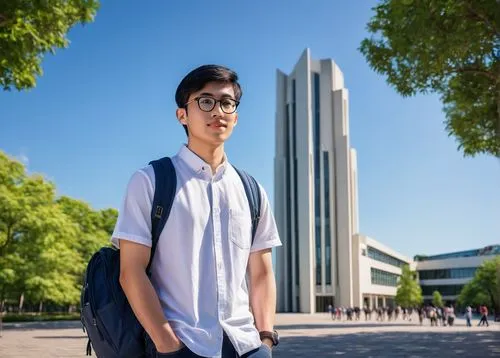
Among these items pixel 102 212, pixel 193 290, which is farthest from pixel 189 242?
pixel 102 212

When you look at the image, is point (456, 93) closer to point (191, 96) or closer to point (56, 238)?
point (191, 96)

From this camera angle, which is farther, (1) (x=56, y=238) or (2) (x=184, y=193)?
(1) (x=56, y=238)

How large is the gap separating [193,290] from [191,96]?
2.40ft

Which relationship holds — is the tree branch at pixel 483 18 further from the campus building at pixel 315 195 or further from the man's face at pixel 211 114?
the campus building at pixel 315 195

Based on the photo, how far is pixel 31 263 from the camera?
1222 inches

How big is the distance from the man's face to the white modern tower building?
67043 mm

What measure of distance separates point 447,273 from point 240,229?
103890 millimetres

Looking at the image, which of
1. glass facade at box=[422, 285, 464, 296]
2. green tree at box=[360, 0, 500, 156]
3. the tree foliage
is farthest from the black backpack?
glass facade at box=[422, 285, 464, 296]

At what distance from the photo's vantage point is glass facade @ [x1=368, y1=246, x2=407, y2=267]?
273 feet

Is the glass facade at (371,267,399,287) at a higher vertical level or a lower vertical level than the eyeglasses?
higher

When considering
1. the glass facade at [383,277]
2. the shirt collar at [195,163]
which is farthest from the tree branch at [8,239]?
the glass facade at [383,277]

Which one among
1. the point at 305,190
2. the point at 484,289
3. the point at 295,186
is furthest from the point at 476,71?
the point at 484,289

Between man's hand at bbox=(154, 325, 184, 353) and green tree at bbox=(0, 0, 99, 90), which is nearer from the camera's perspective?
man's hand at bbox=(154, 325, 184, 353)

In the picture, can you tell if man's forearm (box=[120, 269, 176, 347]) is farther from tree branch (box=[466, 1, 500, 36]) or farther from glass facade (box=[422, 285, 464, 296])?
glass facade (box=[422, 285, 464, 296])
